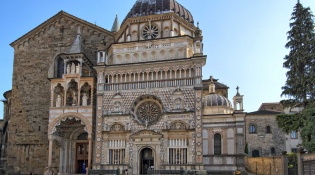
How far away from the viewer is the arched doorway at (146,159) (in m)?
33.1

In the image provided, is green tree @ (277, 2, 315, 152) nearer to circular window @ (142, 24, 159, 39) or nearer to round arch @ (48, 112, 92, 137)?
circular window @ (142, 24, 159, 39)

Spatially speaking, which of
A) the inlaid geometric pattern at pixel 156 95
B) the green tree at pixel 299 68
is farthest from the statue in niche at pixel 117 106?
the green tree at pixel 299 68

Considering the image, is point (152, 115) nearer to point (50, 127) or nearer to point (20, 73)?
point (50, 127)

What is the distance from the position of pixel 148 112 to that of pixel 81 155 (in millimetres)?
9107

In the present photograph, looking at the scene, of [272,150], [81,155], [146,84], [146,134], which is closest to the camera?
[146,134]

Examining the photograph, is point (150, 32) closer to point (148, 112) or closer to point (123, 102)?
point (123, 102)

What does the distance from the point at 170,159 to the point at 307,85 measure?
1343 centimetres

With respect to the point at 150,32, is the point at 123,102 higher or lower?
lower

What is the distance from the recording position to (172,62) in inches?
1318

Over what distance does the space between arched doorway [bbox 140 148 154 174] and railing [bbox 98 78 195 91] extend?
19.2 feet

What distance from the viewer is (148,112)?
3400 cm

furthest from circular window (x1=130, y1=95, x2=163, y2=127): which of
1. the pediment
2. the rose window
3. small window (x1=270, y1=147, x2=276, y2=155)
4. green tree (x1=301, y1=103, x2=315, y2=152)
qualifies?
small window (x1=270, y1=147, x2=276, y2=155)

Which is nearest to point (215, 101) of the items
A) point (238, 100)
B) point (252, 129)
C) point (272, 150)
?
point (238, 100)

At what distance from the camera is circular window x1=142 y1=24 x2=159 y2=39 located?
36503mm
